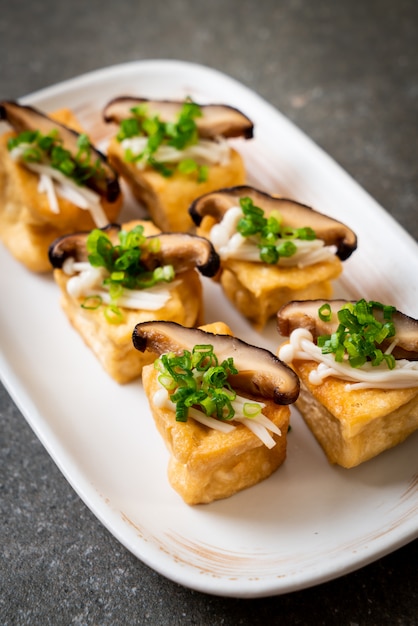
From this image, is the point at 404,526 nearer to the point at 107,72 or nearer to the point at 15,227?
the point at 15,227

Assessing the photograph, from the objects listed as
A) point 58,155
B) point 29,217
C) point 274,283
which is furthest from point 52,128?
point 274,283

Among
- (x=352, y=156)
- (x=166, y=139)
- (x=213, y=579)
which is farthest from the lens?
(x=352, y=156)

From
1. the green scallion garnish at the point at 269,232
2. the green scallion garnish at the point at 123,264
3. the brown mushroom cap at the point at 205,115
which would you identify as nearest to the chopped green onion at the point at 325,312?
the green scallion garnish at the point at 269,232

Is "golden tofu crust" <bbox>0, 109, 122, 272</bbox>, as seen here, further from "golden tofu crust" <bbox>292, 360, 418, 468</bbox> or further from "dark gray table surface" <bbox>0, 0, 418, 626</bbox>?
"golden tofu crust" <bbox>292, 360, 418, 468</bbox>

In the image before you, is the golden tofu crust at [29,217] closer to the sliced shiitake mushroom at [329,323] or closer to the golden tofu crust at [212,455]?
the golden tofu crust at [212,455]

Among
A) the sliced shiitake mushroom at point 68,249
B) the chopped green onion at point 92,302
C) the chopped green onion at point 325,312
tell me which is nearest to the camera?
the chopped green onion at point 325,312

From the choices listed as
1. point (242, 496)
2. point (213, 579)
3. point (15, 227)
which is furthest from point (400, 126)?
point (213, 579)
